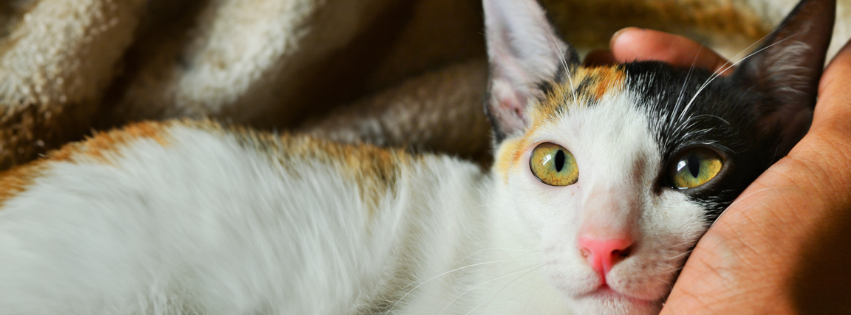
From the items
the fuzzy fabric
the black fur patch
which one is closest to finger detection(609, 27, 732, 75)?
the fuzzy fabric

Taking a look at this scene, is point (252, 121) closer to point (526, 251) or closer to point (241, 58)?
point (241, 58)

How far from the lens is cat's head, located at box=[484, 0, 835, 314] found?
69cm

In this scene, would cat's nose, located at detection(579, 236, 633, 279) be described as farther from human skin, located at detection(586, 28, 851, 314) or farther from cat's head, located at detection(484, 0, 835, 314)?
human skin, located at detection(586, 28, 851, 314)

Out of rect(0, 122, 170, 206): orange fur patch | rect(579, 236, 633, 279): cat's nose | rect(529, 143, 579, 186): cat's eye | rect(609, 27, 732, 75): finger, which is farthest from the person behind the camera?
rect(609, 27, 732, 75): finger

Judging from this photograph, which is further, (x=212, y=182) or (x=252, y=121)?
(x=252, y=121)

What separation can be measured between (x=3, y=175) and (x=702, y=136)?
4.22ft

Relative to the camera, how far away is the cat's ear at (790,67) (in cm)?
83

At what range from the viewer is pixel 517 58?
1.07m

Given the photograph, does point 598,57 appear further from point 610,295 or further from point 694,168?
point 610,295

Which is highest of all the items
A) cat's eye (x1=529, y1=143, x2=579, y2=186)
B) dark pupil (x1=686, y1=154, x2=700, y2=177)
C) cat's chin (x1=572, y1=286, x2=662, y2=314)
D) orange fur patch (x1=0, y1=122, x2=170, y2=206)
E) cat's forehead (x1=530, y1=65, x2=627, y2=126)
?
orange fur patch (x1=0, y1=122, x2=170, y2=206)

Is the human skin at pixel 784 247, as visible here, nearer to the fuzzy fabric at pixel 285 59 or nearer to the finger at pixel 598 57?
the finger at pixel 598 57

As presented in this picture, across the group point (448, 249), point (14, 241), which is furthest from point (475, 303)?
point (14, 241)

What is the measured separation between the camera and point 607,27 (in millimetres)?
1674

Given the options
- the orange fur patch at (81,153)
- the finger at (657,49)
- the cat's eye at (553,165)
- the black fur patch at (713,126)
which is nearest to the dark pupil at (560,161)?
the cat's eye at (553,165)
